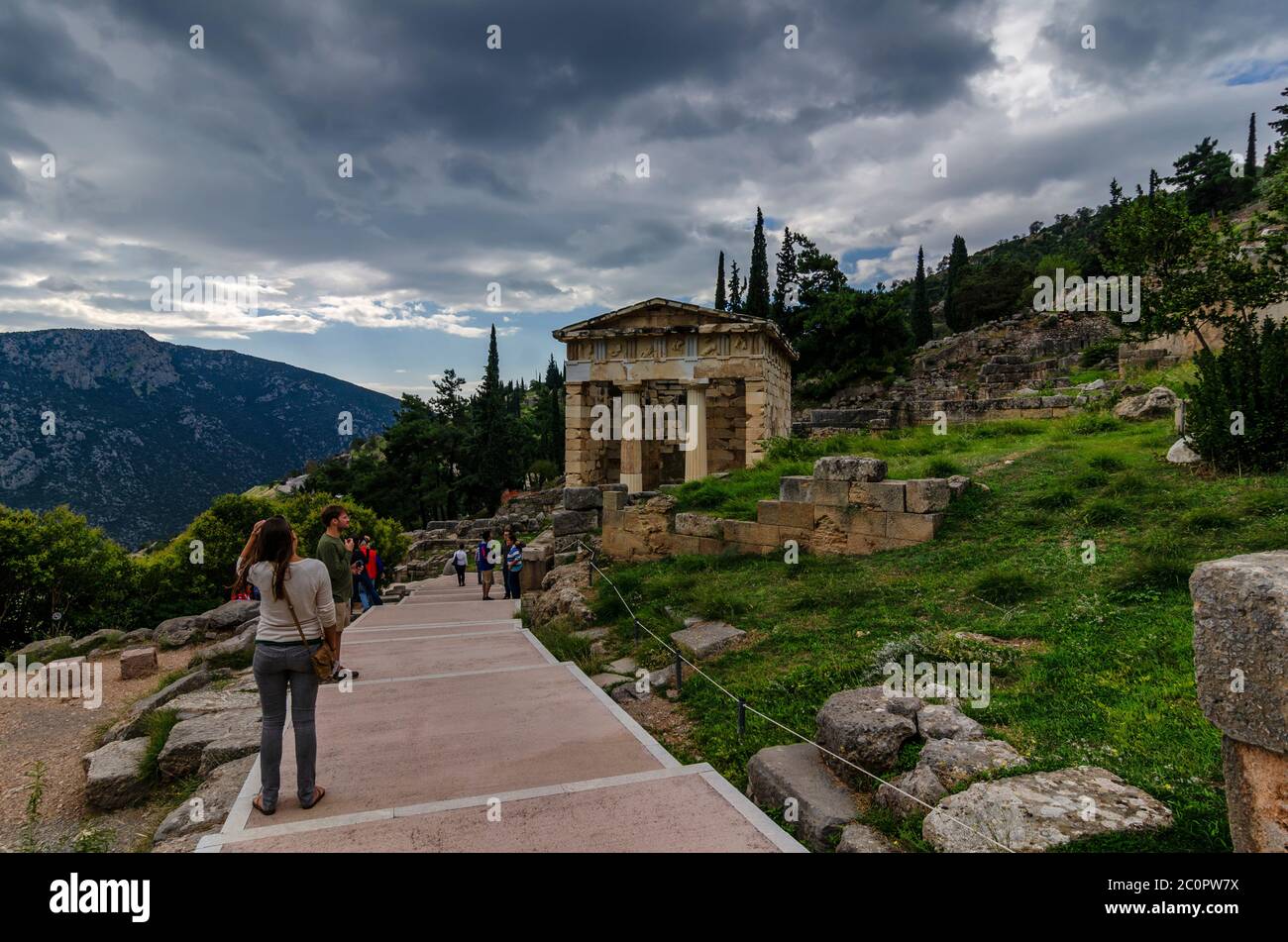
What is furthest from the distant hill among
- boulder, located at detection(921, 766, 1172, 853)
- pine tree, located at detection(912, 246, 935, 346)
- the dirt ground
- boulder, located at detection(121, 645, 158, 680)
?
boulder, located at detection(921, 766, 1172, 853)

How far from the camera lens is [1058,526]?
791 cm

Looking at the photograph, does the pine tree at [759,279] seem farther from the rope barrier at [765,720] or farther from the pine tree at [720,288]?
the rope barrier at [765,720]

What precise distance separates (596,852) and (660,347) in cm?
1922

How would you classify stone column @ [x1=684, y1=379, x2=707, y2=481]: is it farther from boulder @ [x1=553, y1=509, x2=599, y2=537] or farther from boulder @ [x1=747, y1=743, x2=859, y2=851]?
boulder @ [x1=747, y1=743, x2=859, y2=851]

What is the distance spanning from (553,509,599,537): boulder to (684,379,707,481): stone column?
6.09m

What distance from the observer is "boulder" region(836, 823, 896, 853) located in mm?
3310

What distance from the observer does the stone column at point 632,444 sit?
70.6ft

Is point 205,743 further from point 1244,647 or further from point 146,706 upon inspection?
point 1244,647

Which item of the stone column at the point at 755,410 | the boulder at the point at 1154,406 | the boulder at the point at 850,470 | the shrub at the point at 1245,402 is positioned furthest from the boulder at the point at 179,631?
the boulder at the point at 1154,406

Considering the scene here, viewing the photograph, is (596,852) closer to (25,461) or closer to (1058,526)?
(1058,526)

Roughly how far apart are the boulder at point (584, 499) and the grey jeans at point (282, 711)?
11.4 meters

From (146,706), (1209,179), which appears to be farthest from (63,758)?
(1209,179)

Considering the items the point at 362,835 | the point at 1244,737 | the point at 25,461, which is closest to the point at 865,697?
the point at 1244,737

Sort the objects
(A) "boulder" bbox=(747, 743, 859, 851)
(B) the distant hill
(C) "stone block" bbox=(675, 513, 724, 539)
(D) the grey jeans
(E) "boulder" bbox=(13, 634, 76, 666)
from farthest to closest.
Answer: (B) the distant hill < (E) "boulder" bbox=(13, 634, 76, 666) < (C) "stone block" bbox=(675, 513, 724, 539) < (D) the grey jeans < (A) "boulder" bbox=(747, 743, 859, 851)
